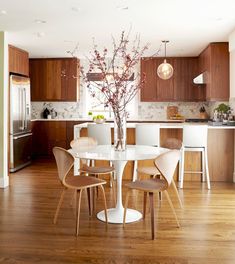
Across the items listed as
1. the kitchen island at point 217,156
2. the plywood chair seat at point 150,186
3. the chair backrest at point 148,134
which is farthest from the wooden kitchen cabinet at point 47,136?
the plywood chair seat at point 150,186

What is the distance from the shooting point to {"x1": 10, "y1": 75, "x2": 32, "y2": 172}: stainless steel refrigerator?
6.46 metres

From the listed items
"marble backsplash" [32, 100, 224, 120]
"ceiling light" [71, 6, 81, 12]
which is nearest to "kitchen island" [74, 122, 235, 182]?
"ceiling light" [71, 6, 81, 12]

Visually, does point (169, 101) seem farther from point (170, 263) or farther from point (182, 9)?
point (170, 263)

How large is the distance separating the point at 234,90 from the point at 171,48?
6.23ft

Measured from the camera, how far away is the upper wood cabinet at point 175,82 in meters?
8.27

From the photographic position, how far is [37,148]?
328 inches

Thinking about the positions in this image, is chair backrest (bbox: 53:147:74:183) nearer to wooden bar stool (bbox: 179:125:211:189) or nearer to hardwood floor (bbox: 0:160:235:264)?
hardwood floor (bbox: 0:160:235:264)

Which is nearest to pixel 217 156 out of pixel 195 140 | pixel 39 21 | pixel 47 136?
pixel 195 140

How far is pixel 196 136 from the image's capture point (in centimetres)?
533

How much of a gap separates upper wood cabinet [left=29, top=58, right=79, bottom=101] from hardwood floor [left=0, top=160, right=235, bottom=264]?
4.00 m

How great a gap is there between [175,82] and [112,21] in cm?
371

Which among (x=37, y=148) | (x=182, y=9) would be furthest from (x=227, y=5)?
(x=37, y=148)

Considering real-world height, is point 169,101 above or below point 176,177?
above

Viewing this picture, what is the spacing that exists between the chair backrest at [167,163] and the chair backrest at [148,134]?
2.07 meters
